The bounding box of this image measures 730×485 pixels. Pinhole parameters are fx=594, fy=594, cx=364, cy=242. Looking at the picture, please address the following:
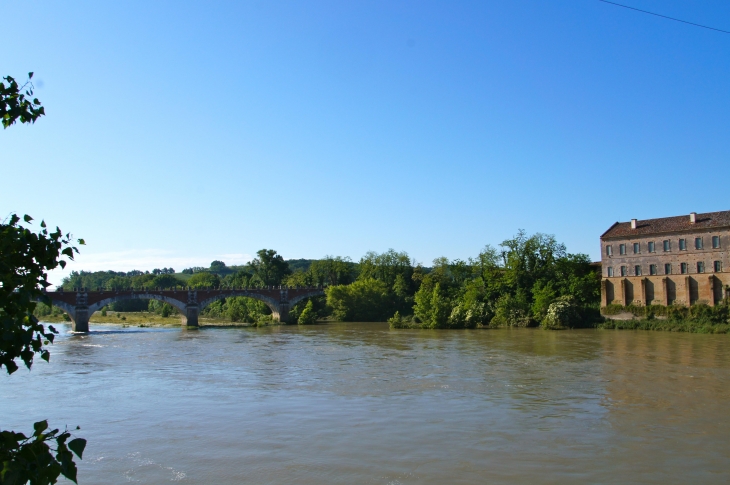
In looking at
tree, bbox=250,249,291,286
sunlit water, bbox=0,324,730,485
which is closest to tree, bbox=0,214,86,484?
sunlit water, bbox=0,324,730,485

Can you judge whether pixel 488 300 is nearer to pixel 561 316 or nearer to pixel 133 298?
pixel 561 316

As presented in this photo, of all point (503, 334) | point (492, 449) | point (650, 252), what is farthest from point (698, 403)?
point (650, 252)

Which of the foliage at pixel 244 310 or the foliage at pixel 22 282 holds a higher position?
the foliage at pixel 22 282

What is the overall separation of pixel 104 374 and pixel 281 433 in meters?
16.0

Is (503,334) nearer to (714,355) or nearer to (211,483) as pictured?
(714,355)

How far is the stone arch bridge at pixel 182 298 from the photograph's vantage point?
60969mm

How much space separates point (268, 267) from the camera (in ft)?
339

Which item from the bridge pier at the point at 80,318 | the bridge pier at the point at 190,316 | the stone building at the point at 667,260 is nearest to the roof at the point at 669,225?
the stone building at the point at 667,260

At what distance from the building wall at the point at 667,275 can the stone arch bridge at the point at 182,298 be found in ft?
122

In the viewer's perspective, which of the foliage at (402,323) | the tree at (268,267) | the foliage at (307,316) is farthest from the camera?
the tree at (268,267)

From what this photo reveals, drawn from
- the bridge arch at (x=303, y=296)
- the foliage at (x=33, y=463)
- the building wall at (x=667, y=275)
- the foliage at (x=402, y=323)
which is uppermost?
the building wall at (x=667, y=275)

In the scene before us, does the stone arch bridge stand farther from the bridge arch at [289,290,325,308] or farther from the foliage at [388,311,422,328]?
the foliage at [388,311,422,328]

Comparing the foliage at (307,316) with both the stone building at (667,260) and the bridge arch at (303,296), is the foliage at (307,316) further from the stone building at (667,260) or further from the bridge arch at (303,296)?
the stone building at (667,260)

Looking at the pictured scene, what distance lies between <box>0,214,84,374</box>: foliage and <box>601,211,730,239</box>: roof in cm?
5585
